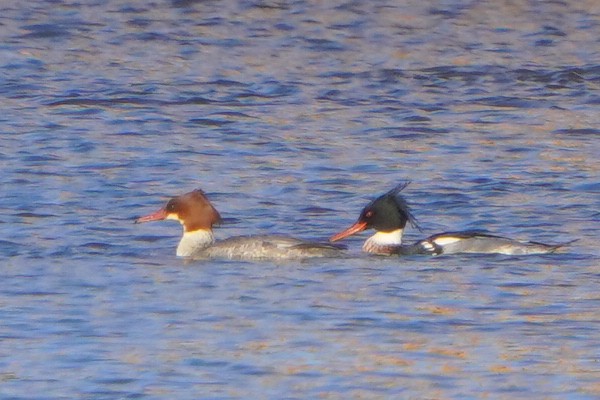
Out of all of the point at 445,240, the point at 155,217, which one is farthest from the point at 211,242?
the point at 445,240

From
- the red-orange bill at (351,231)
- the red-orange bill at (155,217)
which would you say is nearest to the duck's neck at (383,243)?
the red-orange bill at (351,231)

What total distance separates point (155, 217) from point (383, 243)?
1.85 metres

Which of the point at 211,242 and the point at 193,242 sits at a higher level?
the point at 193,242

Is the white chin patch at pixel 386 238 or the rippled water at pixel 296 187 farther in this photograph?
the white chin patch at pixel 386 238

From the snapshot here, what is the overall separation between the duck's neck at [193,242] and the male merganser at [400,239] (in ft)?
3.36

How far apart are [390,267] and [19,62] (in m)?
10.2

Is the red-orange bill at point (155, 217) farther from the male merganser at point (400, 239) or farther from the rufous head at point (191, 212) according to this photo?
the male merganser at point (400, 239)

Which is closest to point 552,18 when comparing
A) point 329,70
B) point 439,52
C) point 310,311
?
point 439,52

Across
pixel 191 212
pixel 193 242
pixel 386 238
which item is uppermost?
pixel 191 212

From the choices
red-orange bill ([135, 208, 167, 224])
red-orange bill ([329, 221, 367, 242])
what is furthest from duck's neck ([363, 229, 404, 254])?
red-orange bill ([135, 208, 167, 224])

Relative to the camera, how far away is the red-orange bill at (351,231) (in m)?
13.7

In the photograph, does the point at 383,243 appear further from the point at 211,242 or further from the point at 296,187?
the point at 296,187

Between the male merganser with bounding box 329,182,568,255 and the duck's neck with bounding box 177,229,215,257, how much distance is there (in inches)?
40.3

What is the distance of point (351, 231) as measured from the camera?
1372 centimetres
